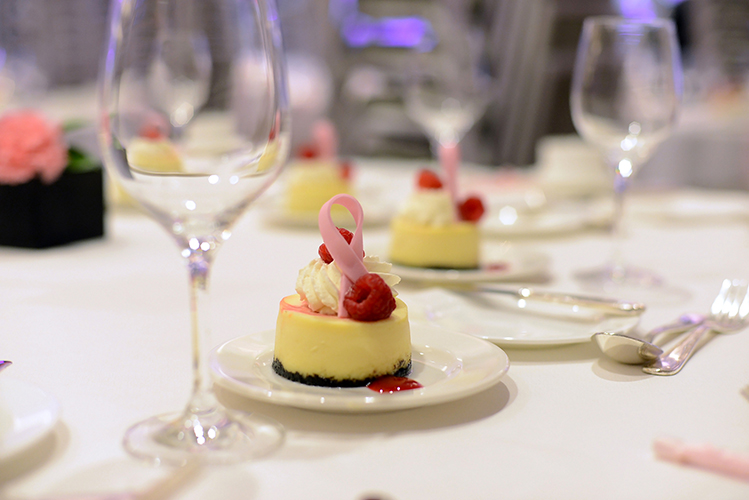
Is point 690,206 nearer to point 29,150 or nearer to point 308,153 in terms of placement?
point 308,153

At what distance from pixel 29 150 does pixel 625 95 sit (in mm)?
1176

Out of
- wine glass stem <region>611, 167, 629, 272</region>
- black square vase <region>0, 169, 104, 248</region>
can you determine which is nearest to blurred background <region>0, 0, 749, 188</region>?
black square vase <region>0, 169, 104, 248</region>

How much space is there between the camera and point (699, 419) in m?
0.74

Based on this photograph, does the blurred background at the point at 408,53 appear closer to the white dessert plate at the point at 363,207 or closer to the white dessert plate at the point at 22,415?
the white dessert plate at the point at 363,207

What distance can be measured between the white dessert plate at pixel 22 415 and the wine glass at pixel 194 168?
0.23ft

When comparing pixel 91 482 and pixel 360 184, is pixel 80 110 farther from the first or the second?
pixel 91 482

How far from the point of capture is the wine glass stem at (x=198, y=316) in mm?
679

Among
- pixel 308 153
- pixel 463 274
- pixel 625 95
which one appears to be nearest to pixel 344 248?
pixel 463 274

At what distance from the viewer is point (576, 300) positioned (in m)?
1.08

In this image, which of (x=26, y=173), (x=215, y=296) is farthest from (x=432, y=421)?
(x=26, y=173)

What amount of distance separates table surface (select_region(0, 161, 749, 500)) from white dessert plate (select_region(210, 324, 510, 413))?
29 millimetres

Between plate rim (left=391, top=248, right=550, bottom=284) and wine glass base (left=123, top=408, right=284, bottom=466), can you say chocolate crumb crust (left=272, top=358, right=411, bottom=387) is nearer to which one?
wine glass base (left=123, top=408, right=284, bottom=466)

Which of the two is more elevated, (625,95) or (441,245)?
Result: (625,95)

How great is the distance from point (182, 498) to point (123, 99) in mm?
339
